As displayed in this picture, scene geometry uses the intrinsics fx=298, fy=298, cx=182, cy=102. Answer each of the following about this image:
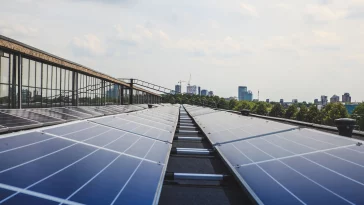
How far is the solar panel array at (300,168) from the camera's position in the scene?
14.4 feet

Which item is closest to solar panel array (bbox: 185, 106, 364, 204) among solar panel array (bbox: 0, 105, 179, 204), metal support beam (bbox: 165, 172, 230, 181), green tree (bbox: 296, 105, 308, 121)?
metal support beam (bbox: 165, 172, 230, 181)

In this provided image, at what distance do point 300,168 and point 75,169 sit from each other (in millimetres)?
4046

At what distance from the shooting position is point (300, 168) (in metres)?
5.64

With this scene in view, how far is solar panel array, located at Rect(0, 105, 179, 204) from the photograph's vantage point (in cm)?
361

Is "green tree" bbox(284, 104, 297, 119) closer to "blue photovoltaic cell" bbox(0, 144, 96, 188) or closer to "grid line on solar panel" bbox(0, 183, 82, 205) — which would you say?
"blue photovoltaic cell" bbox(0, 144, 96, 188)

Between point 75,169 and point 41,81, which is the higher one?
point 41,81

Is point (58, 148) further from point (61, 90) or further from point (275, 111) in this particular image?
point (275, 111)

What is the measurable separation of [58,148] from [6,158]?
1.25 m

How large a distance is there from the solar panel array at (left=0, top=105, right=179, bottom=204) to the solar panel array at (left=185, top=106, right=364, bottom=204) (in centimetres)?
178

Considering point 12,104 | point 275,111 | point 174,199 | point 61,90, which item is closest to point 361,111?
point 275,111

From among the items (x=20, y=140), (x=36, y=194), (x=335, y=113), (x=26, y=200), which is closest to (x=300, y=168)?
(x=36, y=194)

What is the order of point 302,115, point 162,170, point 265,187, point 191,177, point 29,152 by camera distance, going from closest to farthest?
1. point 265,187
2. point 29,152
3. point 162,170
4. point 191,177
5. point 302,115

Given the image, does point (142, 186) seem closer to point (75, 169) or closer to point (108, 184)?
point (108, 184)

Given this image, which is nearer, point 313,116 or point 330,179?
point 330,179
